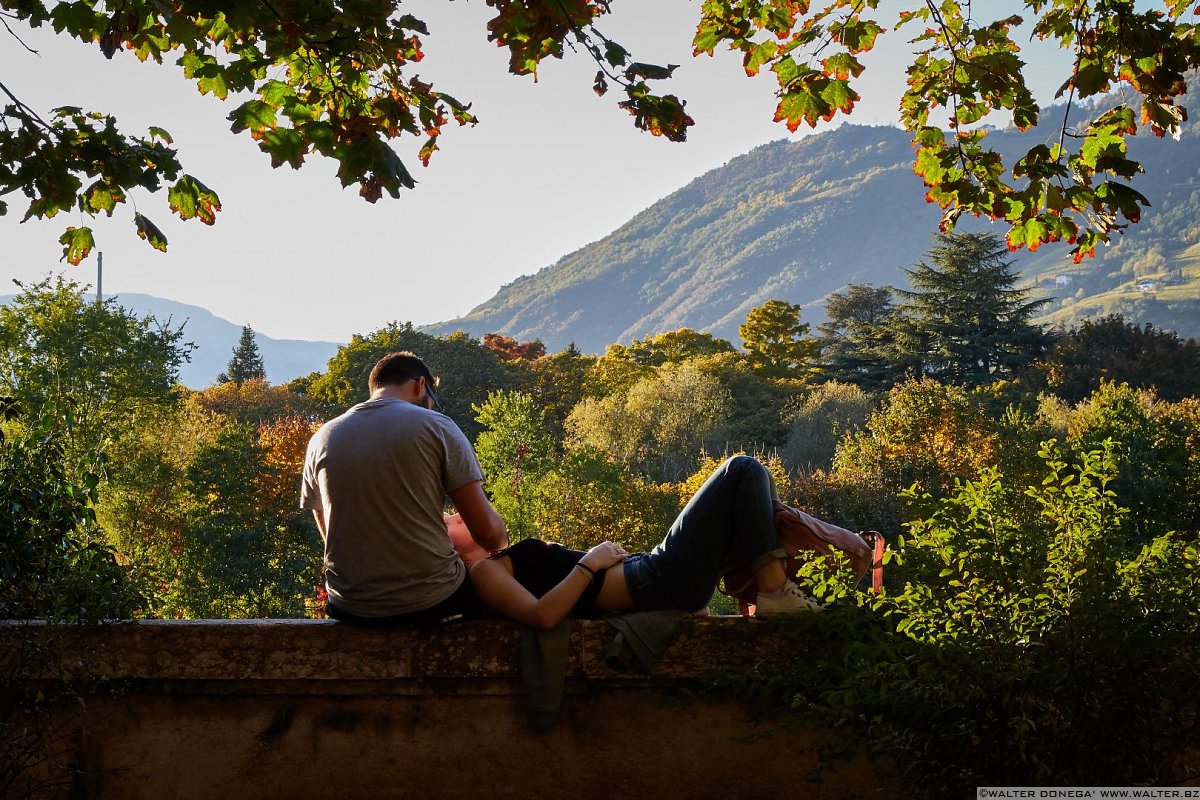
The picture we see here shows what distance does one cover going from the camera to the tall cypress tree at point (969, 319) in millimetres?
51469

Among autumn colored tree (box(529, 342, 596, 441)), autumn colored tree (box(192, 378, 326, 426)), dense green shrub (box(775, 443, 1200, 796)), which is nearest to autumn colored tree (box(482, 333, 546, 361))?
autumn colored tree (box(529, 342, 596, 441))

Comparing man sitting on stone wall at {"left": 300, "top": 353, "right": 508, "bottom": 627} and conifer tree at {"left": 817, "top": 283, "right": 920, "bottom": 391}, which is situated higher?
man sitting on stone wall at {"left": 300, "top": 353, "right": 508, "bottom": 627}

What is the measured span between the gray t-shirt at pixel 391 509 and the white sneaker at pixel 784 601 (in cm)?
96

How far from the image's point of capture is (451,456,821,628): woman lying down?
3.59 meters

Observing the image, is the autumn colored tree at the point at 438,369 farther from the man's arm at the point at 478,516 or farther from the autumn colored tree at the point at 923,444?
the man's arm at the point at 478,516

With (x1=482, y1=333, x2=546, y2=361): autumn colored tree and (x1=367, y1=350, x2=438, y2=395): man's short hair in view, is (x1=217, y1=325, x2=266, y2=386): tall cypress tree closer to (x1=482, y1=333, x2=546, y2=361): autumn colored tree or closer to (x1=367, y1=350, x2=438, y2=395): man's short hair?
(x1=482, y1=333, x2=546, y2=361): autumn colored tree

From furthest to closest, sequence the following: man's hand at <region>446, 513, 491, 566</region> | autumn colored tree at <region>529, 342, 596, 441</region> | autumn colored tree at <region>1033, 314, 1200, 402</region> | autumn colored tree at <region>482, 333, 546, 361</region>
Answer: autumn colored tree at <region>482, 333, 546, 361</region>, autumn colored tree at <region>529, 342, 596, 441</region>, autumn colored tree at <region>1033, 314, 1200, 402</region>, man's hand at <region>446, 513, 491, 566</region>

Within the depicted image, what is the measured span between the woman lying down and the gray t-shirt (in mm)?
192

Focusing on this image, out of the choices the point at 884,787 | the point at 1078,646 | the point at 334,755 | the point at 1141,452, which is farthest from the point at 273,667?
the point at 1141,452

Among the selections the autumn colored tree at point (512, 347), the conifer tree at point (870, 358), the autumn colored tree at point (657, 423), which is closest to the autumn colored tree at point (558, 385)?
the autumn colored tree at point (657, 423)

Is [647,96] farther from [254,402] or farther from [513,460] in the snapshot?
[254,402]

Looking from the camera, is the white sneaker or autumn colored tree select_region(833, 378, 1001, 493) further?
autumn colored tree select_region(833, 378, 1001, 493)

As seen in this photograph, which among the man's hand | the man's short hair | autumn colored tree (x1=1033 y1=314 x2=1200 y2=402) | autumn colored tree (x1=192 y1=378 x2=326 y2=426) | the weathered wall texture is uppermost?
autumn colored tree (x1=192 y1=378 x2=326 y2=426)

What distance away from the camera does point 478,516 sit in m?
3.74
